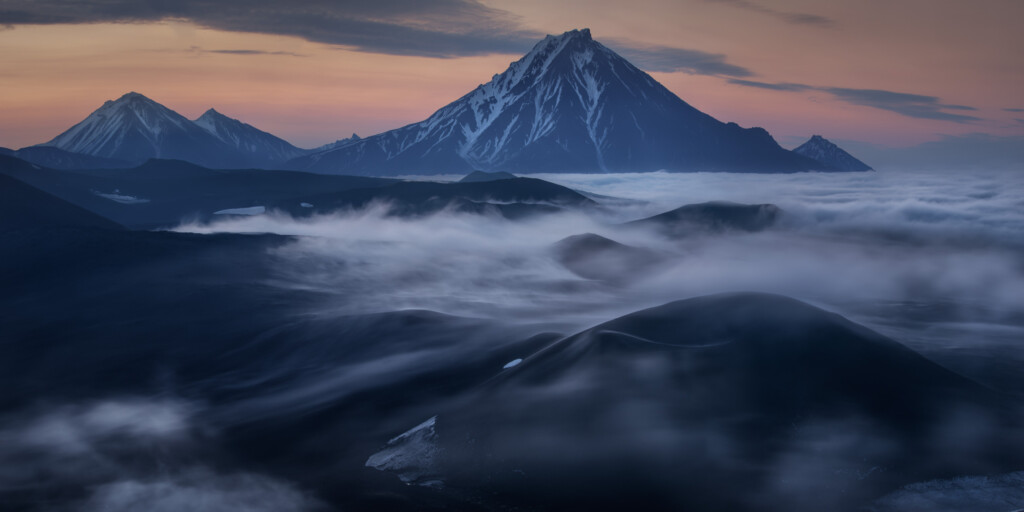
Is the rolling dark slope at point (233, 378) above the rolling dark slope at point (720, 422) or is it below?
below

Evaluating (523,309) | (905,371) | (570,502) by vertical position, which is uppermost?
(905,371)

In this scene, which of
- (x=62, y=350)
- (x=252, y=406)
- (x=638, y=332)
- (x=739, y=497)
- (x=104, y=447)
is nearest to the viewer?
(x=739, y=497)

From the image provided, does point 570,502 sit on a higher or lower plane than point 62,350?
higher

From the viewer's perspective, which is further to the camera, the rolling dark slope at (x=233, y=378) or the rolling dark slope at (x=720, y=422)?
the rolling dark slope at (x=233, y=378)

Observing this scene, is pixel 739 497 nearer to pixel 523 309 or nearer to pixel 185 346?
pixel 185 346

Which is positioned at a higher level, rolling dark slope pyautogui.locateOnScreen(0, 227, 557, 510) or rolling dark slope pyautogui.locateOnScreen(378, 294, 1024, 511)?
rolling dark slope pyautogui.locateOnScreen(378, 294, 1024, 511)

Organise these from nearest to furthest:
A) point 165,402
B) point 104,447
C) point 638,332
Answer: point 638,332 → point 104,447 → point 165,402

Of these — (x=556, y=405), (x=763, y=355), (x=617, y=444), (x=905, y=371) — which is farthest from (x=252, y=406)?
(x=905, y=371)

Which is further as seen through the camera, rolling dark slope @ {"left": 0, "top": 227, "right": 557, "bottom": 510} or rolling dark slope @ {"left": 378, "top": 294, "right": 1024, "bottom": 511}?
rolling dark slope @ {"left": 0, "top": 227, "right": 557, "bottom": 510}

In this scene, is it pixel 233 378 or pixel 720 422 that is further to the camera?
pixel 233 378

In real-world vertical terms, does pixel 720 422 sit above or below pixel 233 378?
above

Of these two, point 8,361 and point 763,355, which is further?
point 8,361
